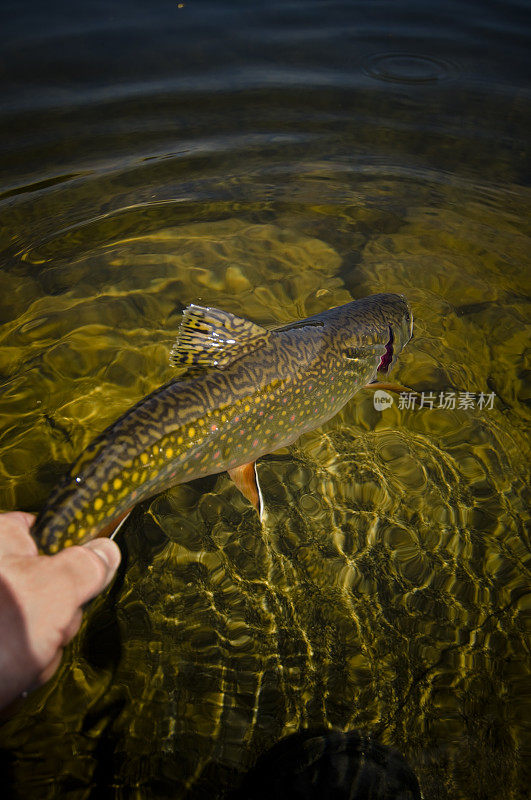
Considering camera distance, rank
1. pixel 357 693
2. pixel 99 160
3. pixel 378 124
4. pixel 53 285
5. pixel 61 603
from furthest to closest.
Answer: pixel 378 124, pixel 99 160, pixel 53 285, pixel 357 693, pixel 61 603

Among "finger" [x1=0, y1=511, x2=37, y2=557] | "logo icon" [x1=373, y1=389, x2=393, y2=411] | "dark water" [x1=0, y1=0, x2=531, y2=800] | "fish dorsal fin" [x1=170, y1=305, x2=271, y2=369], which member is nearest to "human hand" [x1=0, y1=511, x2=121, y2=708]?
"finger" [x1=0, y1=511, x2=37, y2=557]

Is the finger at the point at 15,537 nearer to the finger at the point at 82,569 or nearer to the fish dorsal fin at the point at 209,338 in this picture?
the finger at the point at 82,569

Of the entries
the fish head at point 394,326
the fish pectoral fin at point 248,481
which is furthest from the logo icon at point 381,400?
the fish pectoral fin at point 248,481

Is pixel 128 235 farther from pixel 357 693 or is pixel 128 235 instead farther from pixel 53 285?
pixel 357 693

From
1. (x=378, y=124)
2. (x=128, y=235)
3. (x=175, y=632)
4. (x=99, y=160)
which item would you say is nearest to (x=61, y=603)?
(x=175, y=632)

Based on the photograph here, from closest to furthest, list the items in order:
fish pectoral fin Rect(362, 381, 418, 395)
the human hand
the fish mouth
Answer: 1. the human hand
2. fish pectoral fin Rect(362, 381, 418, 395)
3. the fish mouth

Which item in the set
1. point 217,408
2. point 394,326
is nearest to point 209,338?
point 217,408

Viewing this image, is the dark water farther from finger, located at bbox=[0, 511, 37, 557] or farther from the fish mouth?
finger, located at bbox=[0, 511, 37, 557]

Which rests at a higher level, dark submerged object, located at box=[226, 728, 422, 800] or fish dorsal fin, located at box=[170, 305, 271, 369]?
fish dorsal fin, located at box=[170, 305, 271, 369]
